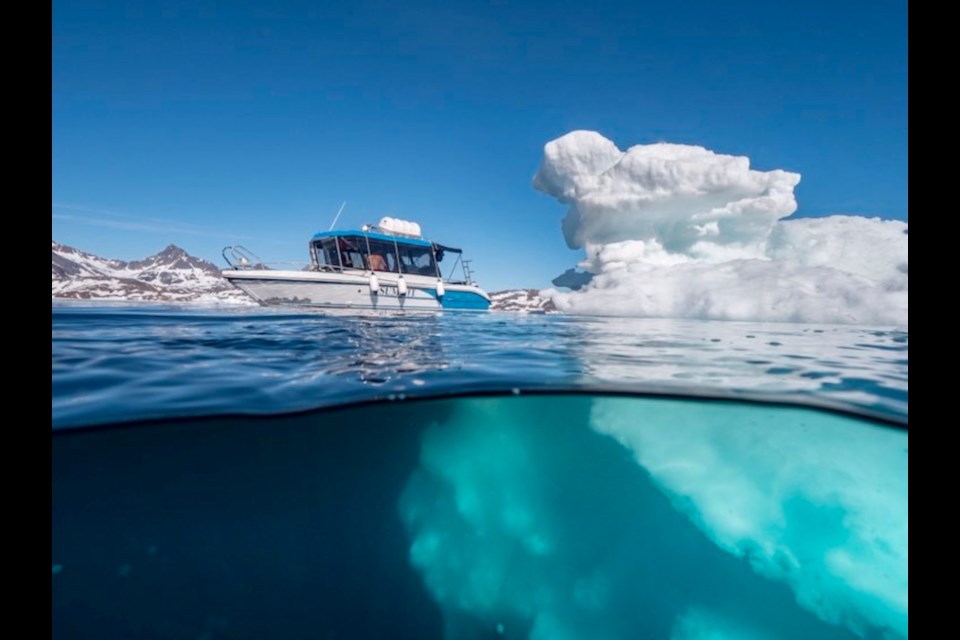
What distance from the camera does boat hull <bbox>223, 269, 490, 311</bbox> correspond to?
67.4 feet

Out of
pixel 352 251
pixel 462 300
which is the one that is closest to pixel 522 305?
pixel 462 300

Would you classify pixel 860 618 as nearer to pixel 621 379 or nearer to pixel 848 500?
pixel 848 500

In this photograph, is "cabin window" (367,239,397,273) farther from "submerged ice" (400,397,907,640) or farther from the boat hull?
"submerged ice" (400,397,907,640)

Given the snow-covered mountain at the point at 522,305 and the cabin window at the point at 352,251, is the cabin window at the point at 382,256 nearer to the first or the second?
the cabin window at the point at 352,251

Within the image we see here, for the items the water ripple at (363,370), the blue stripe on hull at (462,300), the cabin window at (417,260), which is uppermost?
the cabin window at (417,260)

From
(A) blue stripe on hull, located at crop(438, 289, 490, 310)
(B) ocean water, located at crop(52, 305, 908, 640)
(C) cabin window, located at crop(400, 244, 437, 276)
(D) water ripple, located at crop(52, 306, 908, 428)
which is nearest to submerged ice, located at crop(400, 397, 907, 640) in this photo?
(B) ocean water, located at crop(52, 305, 908, 640)

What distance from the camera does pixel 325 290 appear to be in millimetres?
21375

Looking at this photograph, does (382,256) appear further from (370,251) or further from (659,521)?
(659,521)

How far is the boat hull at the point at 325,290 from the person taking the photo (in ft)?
67.4

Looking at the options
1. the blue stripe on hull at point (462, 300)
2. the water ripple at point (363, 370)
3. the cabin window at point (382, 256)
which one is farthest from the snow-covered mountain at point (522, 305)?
the water ripple at point (363, 370)

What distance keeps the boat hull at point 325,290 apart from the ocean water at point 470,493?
14.5m

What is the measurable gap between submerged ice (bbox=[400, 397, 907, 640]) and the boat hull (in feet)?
55.8

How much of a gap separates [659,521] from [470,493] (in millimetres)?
3546
